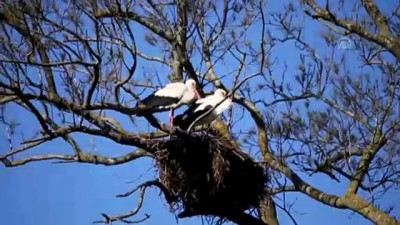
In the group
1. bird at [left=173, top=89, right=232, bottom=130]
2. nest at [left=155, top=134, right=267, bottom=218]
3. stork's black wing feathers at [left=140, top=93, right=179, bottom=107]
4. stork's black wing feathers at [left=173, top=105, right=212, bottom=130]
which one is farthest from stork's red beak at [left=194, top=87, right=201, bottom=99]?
nest at [left=155, top=134, right=267, bottom=218]

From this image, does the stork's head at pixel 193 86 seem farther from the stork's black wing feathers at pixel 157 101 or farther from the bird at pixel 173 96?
the stork's black wing feathers at pixel 157 101

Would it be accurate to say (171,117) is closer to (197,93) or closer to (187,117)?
(187,117)

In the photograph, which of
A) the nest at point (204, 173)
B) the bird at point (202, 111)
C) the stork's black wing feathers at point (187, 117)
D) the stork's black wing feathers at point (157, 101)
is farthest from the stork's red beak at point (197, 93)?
the nest at point (204, 173)

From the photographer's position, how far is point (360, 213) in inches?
233

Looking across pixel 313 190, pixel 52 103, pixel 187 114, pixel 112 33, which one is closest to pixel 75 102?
pixel 52 103

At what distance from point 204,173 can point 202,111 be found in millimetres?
540

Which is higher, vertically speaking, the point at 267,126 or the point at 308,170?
the point at 267,126

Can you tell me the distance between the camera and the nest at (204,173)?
4.82 metres

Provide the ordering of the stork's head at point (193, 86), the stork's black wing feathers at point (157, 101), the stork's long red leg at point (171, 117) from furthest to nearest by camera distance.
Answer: the stork's head at point (193, 86) < the stork's long red leg at point (171, 117) < the stork's black wing feathers at point (157, 101)

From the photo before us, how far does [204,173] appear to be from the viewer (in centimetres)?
487

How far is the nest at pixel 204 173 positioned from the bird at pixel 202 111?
21 centimetres

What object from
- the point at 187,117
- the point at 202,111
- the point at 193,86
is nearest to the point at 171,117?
the point at 187,117

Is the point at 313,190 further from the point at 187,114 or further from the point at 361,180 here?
the point at 187,114

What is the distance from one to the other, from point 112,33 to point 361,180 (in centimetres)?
303
